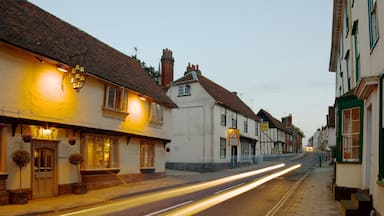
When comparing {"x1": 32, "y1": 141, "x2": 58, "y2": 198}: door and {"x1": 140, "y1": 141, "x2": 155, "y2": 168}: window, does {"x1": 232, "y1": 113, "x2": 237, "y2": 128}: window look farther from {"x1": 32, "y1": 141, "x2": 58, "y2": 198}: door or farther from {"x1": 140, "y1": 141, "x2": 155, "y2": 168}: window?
{"x1": 32, "y1": 141, "x2": 58, "y2": 198}: door

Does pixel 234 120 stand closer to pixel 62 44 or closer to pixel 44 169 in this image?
pixel 62 44

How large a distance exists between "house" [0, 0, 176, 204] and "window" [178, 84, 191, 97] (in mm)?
13568

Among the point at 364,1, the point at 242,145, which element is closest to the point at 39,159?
the point at 364,1

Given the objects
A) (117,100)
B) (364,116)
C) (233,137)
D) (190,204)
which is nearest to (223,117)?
(233,137)

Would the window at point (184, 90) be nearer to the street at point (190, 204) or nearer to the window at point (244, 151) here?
the window at point (244, 151)

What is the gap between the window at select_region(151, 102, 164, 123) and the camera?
87.9 ft

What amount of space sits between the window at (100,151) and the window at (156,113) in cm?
523

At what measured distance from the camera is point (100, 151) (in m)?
20.5

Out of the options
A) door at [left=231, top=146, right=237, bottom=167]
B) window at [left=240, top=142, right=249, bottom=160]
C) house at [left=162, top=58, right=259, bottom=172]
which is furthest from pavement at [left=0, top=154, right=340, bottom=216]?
window at [left=240, top=142, right=249, bottom=160]

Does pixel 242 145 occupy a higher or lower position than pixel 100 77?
lower

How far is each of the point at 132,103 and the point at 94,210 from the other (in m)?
11.4

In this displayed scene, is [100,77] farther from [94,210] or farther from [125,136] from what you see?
[94,210]

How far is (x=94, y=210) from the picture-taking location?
42.7 feet

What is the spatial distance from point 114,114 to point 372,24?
46.8 feet
